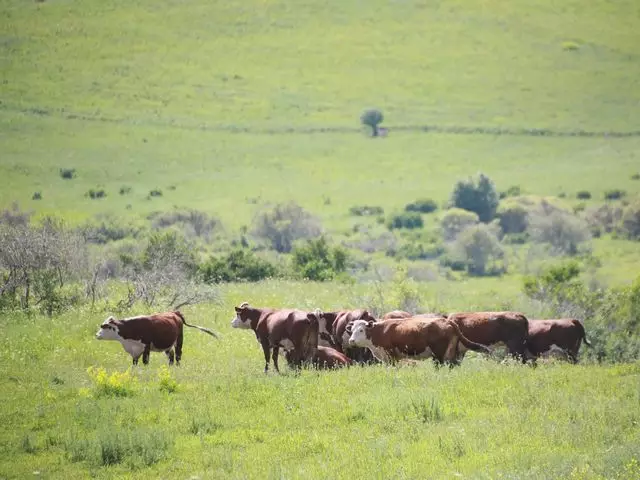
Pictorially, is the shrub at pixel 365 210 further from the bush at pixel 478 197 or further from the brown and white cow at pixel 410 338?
the brown and white cow at pixel 410 338

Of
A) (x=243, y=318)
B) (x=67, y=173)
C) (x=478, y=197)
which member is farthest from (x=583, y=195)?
(x=243, y=318)

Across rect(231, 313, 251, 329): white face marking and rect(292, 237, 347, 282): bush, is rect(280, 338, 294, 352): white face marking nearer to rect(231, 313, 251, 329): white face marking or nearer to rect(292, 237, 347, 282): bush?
rect(231, 313, 251, 329): white face marking

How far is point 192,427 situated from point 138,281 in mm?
15762

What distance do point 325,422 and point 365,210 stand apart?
3484 inches

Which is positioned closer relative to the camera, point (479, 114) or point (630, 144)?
point (630, 144)

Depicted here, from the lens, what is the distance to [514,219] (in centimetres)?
9950

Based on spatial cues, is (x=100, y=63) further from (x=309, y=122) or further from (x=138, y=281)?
(x=138, y=281)

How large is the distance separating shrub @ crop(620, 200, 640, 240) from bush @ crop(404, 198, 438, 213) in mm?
20004

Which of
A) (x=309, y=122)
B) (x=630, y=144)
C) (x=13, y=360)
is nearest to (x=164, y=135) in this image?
(x=309, y=122)

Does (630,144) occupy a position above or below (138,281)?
below

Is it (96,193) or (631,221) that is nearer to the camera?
(631,221)

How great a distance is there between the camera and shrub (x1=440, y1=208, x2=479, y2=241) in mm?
94625

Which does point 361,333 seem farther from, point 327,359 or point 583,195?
point 583,195

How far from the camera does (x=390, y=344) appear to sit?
20.9 m
